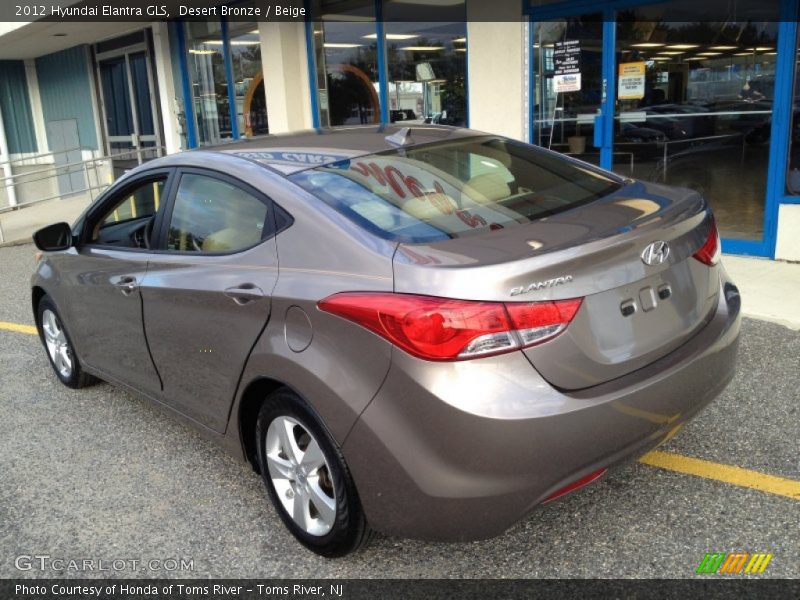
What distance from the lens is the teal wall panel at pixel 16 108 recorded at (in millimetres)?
18875

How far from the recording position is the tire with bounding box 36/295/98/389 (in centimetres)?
450

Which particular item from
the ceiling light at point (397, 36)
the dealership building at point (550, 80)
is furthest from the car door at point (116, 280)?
the ceiling light at point (397, 36)

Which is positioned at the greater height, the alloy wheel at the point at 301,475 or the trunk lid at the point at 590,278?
the trunk lid at the point at 590,278

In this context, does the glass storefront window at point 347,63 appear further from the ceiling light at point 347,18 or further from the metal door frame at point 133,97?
the metal door frame at point 133,97

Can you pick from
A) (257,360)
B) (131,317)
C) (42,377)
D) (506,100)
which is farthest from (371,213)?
(506,100)

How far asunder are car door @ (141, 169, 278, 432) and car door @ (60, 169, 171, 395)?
0.16 m

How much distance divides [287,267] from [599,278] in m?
1.10

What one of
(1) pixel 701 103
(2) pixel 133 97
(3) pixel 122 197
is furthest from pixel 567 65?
(2) pixel 133 97

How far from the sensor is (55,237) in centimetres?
414

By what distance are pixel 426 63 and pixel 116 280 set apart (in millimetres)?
6546

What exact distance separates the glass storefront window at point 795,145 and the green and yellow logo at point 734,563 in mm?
4634

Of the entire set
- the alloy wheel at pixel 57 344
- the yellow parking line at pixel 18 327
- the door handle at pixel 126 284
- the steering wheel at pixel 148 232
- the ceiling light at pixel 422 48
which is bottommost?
the yellow parking line at pixel 18 327

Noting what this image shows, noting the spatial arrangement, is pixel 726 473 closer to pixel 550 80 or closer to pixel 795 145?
pixel 795 145

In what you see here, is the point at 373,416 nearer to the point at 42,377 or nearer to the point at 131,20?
the point at 42,377
